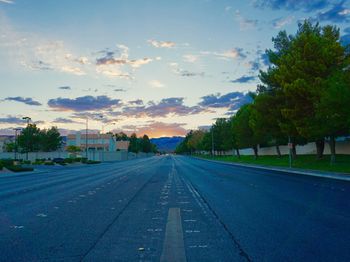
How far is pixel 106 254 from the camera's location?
245 inches

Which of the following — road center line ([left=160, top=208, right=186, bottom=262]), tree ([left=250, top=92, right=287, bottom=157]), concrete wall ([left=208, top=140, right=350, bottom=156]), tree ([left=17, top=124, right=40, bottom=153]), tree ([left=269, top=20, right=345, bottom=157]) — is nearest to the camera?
road center line ([left=160, top=208, right=186, bottom=262])

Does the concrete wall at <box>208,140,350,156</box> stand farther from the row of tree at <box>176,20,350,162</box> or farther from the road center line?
the road center line

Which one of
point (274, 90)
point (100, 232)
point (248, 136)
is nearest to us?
point (100, 232)

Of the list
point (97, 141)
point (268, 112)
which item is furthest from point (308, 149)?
point (97, 141)

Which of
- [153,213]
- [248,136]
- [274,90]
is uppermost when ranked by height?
[274,90]

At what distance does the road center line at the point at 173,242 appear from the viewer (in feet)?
19.6

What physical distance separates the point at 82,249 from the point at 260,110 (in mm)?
45257

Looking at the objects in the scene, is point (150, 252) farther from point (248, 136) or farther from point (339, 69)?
point (248, 136)

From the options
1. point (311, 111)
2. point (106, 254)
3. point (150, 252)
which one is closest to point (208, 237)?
point (150, 252)

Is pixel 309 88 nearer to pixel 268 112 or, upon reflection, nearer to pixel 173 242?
pixel 268 112

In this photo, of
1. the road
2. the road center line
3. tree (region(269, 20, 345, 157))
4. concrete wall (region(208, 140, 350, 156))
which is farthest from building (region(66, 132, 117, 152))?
the road center line

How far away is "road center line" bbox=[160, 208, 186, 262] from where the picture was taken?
596 cm

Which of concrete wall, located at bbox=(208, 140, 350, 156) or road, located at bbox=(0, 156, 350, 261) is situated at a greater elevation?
concrete wall, located at bbox=(208, 140, 350, 156)

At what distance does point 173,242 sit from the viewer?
702 centimetres
